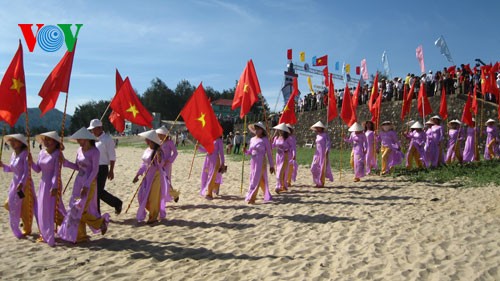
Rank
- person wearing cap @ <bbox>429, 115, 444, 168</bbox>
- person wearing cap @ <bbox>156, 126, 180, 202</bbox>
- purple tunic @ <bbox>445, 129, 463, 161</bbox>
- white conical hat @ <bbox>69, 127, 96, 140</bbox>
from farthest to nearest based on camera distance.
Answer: purple tunic @ <bbox>445, 129, 463, 161</bbox>
person wearing cap @ <bbox>429, 115, 444, 168</bbox>
person wearing cap @ <bbox>156, 126, 180, 202</bbox>
white conical hat @ <bbox>69, 127, 96, 140</bbox>

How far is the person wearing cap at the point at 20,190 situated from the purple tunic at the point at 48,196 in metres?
0.40

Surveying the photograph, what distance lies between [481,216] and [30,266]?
279 inches

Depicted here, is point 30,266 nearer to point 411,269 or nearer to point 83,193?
point 83,193

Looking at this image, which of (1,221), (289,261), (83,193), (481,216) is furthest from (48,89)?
(481,216)

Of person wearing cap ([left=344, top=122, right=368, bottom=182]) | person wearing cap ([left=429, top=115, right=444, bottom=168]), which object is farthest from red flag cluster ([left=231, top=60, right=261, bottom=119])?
person wearing cap ([left=429, top=115, right=444, bottom=168])

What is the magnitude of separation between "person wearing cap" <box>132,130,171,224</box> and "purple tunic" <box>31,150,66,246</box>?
5.43ft

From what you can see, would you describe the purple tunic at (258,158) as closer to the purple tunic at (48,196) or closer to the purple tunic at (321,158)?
the purple tunic at (321,158)

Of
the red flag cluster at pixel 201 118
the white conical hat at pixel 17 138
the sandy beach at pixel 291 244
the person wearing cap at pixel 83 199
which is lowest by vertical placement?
the sandy beach at pixel 291 244

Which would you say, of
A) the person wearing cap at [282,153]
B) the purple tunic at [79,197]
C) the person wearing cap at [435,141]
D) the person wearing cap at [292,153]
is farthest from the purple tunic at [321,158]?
the purple tunic at [79,197]

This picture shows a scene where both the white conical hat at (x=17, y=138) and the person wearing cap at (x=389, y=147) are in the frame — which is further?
the person wearing cap at (x=389, y=147)

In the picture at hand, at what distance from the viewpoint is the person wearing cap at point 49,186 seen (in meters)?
5.69

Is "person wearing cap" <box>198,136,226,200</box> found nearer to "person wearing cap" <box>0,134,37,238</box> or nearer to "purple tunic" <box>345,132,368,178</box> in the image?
"person wearing cap" <box>0,134,37,238</box>

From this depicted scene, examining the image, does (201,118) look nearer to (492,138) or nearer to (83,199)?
(83,199)

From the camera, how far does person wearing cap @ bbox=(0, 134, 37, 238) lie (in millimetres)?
5980
